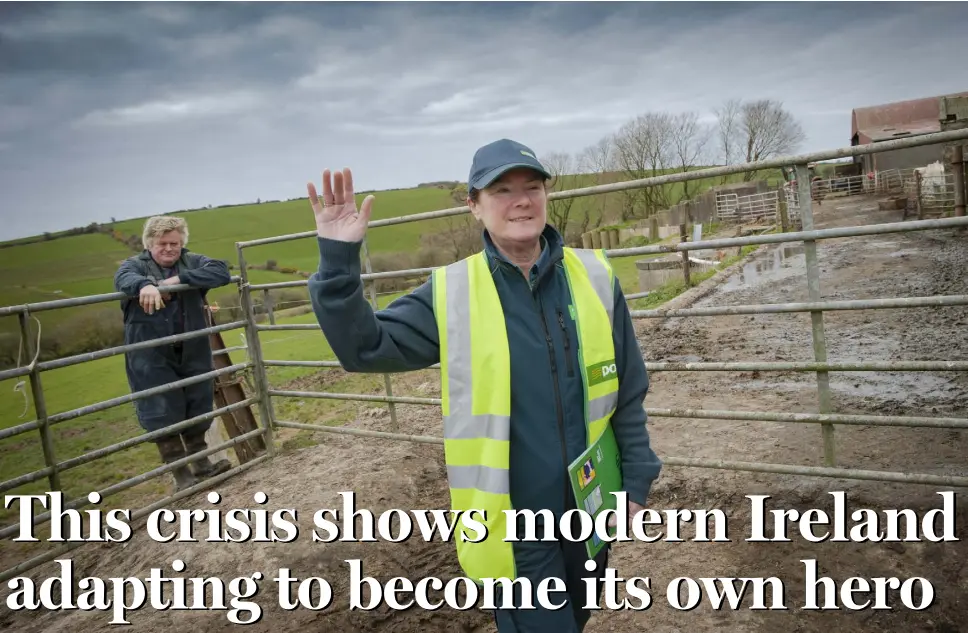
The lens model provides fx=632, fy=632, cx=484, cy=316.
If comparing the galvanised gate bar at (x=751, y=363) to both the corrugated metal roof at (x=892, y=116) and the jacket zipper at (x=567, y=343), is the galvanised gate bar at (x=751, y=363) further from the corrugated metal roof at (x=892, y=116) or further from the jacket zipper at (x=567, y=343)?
the corrugated metal roof at (x=892, y=116)

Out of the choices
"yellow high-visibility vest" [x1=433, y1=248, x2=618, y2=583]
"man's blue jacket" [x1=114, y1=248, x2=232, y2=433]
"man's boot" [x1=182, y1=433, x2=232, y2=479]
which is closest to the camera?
"yellow high-visibility vest" [x1=433, y1=248, x2=618, y2=583]

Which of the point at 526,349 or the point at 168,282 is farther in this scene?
the point at 168,282

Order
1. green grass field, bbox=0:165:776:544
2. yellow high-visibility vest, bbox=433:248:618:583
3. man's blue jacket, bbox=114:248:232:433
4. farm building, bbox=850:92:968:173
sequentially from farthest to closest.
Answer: farm building, bbox=850:92:968:173 < green grass field, bbox=0:165:776:544 < man's blue jacket, bbox=114:248:232:433 < yellow high-visibility vest, bbox=433:248:618:583

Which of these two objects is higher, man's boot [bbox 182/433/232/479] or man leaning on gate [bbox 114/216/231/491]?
man leaning on gate [bbox 114/216/231/491]

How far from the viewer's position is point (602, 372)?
6.41ft

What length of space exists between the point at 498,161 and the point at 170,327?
3797 millimetres

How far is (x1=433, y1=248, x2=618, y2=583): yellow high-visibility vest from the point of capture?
1.84 metres

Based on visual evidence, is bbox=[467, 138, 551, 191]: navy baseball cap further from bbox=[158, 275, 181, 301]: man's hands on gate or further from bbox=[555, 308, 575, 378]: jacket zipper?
bbox=[158, 275, 181, 301]: man's hands on gate

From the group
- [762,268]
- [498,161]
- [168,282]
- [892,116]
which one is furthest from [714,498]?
[892,116]

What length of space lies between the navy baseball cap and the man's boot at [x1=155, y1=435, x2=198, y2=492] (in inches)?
156

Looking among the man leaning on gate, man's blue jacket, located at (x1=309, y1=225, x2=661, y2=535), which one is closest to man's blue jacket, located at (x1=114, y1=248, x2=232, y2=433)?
the man leaning on gate

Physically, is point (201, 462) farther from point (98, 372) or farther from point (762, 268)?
point (762, 268)

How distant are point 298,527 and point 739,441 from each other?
2995 millimetres

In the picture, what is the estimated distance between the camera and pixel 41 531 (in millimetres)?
5379
